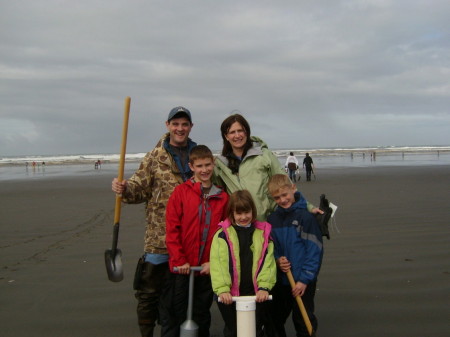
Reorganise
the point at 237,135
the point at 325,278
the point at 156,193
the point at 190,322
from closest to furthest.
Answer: the point at 190,322
the point at 237,135
the point at 156,193
the point at 325,278

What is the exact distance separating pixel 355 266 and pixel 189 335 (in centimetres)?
313

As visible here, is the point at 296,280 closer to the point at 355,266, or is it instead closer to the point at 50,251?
the point at 355,266

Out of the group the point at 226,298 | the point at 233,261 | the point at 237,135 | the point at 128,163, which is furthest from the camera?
the point at 128,163

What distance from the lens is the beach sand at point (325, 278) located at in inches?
151

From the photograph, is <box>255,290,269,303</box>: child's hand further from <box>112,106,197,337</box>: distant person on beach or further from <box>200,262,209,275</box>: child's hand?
<box>112,106,197,337</box>: distant person on beach

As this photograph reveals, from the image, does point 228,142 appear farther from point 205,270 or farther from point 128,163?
point 128,163

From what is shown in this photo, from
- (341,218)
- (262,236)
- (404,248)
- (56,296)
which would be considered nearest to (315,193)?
(341,218)

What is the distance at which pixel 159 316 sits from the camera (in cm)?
336

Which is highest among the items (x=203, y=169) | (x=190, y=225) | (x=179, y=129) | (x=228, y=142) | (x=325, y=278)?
(x=179, y=129)

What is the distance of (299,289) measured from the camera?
297 cm

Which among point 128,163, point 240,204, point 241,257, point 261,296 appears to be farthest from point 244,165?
point 128,163

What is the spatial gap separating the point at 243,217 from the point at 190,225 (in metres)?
0.43

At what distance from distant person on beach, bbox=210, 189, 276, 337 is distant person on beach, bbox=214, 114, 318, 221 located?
1.11 feet

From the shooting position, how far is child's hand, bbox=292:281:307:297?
2967 mm
